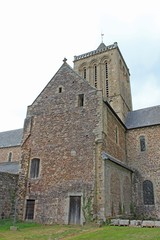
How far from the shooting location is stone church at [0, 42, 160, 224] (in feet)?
51.3

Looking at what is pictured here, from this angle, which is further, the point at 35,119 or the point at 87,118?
the point at 35,119

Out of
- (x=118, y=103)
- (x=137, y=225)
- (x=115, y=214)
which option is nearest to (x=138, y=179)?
(x=115, y=214)

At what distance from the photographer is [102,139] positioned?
16344 mm

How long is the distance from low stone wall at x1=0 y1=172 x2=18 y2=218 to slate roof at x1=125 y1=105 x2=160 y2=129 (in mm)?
12758

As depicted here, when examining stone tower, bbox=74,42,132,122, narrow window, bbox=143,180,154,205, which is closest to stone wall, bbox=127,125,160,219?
narrow window, bbox=143,180,154,205

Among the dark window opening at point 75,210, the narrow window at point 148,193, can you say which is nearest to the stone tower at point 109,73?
the narrow window at point 148,193

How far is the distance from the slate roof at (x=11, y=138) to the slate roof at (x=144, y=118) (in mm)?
14929

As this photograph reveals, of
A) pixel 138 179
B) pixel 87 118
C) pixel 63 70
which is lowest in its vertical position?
pixel 138 179

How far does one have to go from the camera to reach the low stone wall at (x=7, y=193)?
16.6 metres

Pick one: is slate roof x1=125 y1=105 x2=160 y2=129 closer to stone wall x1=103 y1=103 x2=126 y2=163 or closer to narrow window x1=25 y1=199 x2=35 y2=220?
stone wall x1=103 y1=103 x2=126 y2=163

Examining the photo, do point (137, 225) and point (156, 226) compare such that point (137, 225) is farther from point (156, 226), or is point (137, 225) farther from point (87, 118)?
point (87, 118)

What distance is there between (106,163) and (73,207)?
3741mm

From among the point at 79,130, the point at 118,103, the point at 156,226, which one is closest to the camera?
the point at 156,226

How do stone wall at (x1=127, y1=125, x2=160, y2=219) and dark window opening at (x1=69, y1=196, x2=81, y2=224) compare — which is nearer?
dark window opening at (x1=69, y1=196, x2=81, y2=224)
